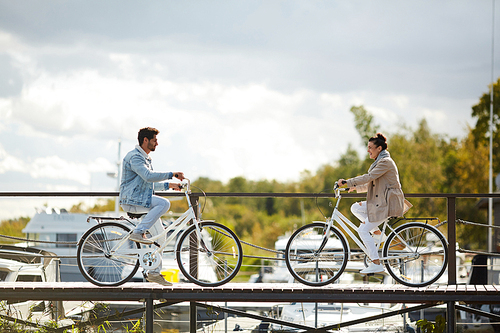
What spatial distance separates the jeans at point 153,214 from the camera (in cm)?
607

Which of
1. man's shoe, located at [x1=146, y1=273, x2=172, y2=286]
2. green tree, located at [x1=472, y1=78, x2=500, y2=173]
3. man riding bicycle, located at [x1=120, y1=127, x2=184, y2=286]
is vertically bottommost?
man's shoe, located at [x1=146, y1=273, x2=172, y2=286]

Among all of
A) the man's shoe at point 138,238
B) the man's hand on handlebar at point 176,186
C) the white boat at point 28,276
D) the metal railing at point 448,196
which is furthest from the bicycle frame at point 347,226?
the white boat at point 28,276

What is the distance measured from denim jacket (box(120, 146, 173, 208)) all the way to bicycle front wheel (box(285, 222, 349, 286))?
64.9 inches

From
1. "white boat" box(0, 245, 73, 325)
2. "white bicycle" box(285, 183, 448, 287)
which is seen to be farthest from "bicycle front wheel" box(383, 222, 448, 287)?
"white boat" box(0, 245, 73, 325)

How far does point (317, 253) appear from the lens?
248 inches

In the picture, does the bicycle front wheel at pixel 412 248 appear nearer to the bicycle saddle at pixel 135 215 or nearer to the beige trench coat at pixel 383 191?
the beige trench coat at pixel 383 191

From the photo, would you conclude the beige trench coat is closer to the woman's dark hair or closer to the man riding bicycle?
the woman's dark hair

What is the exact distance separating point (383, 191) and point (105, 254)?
10.6 ft

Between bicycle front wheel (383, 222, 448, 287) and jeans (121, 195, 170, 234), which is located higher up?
jeans (121, 195, 170, 234)

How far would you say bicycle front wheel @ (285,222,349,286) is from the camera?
631 centimetres

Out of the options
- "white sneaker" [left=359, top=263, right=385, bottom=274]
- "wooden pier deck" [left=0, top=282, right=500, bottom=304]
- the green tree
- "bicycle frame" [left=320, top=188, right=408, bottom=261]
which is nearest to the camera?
"white sneaker" [left=359, top=263, right=385, bottom=274]

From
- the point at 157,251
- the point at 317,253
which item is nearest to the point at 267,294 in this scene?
the point at 317,253

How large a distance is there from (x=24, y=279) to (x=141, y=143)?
130 inches

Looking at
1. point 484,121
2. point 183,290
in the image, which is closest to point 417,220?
point 183,290
